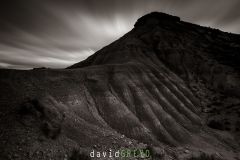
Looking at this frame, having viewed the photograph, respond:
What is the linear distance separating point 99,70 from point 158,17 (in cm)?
3750

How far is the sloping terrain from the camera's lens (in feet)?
44.3

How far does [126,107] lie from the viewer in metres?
21.3

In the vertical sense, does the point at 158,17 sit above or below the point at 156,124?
above

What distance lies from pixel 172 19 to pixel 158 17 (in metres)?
4.31

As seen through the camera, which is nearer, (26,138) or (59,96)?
(26,138)

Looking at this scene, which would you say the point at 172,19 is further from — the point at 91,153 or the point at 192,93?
the point at 91,153

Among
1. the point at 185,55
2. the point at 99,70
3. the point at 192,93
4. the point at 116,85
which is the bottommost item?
the point at 192,93

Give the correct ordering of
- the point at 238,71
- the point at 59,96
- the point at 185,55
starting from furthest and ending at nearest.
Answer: the point at 185,55, the point at 238,71, the point at 59,96

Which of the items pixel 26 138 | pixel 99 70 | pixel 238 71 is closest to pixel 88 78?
pixel 99 70

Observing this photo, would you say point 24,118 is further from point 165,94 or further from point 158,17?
point 158,17

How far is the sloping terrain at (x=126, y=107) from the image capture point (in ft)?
44.3

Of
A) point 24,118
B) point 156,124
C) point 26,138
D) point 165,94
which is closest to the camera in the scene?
point 26,138

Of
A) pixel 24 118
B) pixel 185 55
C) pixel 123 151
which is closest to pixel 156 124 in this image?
pixel 123 151

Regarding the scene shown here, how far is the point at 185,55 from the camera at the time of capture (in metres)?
41.1
